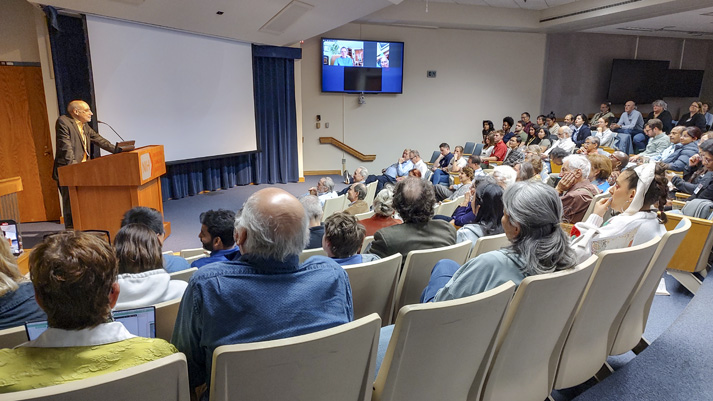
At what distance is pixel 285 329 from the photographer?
1291 mm

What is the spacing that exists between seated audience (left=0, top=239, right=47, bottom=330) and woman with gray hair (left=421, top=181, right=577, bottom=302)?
1.51 m

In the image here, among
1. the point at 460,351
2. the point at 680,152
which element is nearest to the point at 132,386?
the point at 460,351

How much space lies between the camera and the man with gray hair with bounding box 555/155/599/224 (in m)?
3.63

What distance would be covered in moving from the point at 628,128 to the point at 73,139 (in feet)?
32.2

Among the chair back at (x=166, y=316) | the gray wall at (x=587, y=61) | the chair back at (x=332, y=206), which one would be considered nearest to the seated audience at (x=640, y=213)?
the chair back at (x=166, y=316)

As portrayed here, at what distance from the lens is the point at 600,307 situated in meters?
1.85

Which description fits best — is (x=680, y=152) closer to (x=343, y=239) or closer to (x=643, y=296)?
(x=643, y=296)

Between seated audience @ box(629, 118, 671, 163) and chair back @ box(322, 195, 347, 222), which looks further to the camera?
seated audience @ box(629, 118, 671, 163)

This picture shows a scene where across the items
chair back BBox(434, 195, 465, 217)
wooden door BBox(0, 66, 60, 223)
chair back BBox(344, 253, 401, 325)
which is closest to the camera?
chair back BBox(344, 253, 401, 325)

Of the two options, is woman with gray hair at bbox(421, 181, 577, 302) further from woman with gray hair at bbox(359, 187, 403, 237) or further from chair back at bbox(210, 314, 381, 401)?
woman with gray hair at bbox(359, 187, 403, 237)

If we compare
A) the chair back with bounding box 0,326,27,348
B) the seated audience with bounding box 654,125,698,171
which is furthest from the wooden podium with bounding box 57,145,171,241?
the seated audience with bounding box 654,125,698,171

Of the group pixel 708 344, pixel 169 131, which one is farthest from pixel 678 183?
pixel 169 131

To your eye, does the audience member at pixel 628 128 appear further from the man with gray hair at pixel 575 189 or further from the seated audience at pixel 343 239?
the seated audience at pixel 343 239

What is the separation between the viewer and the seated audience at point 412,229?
2447 millimetres
